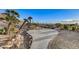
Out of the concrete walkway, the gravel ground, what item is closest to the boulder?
the concrete walkway

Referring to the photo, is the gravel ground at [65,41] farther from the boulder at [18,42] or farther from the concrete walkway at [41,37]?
the boulder at [18,42]

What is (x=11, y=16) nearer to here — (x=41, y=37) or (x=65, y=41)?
(x=41, y=37)

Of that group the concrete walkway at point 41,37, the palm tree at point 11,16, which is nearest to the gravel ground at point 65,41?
the concrete walkway at point 41,37

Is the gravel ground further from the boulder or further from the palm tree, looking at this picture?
the palm tree

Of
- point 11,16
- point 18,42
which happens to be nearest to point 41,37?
point 18,42

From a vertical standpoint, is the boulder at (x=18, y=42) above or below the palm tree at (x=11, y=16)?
below

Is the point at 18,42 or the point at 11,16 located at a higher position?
the point at 11,16

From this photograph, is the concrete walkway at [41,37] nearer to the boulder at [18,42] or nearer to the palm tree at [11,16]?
the boulder at [18,42]
